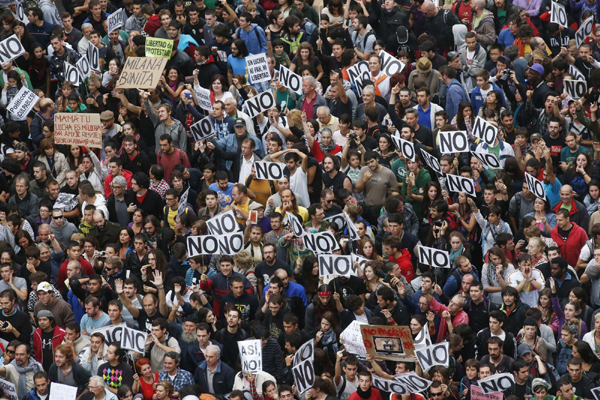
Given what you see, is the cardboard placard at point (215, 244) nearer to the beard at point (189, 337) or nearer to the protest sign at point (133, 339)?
the beard at point (189, 337)

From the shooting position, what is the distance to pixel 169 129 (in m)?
21.1

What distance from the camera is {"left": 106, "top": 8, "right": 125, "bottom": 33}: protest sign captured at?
22.8 meters

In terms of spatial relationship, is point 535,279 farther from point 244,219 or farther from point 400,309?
point 244,219

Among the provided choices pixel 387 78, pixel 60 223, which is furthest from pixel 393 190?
pixel 60 223

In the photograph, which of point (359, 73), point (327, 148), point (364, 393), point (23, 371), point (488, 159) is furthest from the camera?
point (359, 73)

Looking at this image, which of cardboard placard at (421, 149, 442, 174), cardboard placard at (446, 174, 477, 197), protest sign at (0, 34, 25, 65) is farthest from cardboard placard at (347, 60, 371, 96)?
protest sign at (0, 34, 25, 65)

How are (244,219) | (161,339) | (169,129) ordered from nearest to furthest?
1. (161,339)
2. (244,219)
3. (169,129)

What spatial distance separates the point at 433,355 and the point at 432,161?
408 centimetres

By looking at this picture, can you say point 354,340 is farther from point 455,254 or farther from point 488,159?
point 488,159

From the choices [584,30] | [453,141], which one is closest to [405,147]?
[453,141]

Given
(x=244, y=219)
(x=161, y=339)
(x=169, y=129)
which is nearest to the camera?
(x=161, y=339)

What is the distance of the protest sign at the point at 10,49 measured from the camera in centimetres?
2166

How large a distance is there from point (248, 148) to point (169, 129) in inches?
56.7

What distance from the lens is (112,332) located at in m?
17.6
